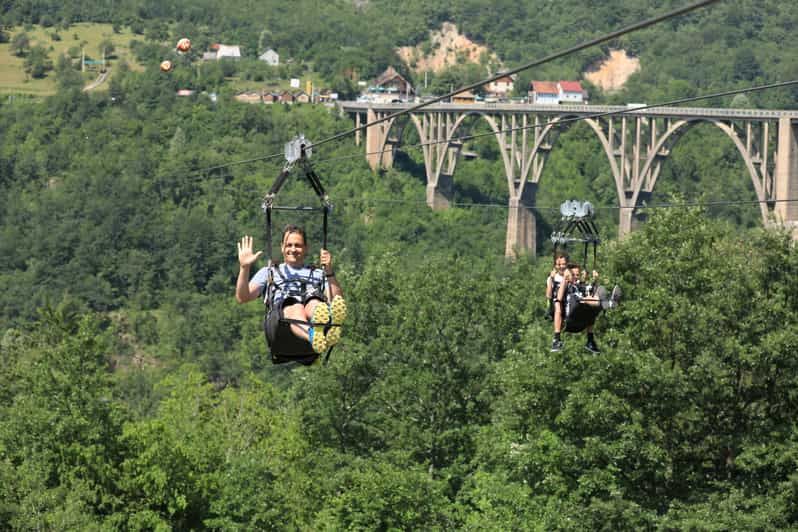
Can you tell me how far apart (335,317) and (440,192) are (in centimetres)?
9195

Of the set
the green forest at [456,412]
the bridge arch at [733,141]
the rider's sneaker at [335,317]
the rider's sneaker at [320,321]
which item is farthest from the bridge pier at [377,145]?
the rider's sneaker at [320,321]

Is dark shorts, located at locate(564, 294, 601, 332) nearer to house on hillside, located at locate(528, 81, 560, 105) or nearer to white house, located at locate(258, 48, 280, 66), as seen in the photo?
house on hillside, located at locate(528, 81, 560, 105)

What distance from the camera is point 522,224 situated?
9825cm

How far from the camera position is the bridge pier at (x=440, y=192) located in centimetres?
10756

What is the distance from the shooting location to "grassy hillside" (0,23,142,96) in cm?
14112

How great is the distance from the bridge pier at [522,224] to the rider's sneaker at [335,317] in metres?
76.5

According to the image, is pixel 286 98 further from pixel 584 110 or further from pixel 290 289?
pixel 290 289

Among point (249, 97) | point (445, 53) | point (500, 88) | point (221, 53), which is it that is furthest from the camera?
point (445, 53)

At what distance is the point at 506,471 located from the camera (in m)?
37.0

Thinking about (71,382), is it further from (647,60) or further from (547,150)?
(647,60)

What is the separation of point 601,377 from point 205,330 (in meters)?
53.8

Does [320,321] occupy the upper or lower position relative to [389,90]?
lower

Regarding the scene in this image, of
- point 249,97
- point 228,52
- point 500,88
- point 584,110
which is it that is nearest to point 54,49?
point 228,52

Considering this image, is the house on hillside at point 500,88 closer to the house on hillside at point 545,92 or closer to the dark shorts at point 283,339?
the house on hillside at point 545,92
